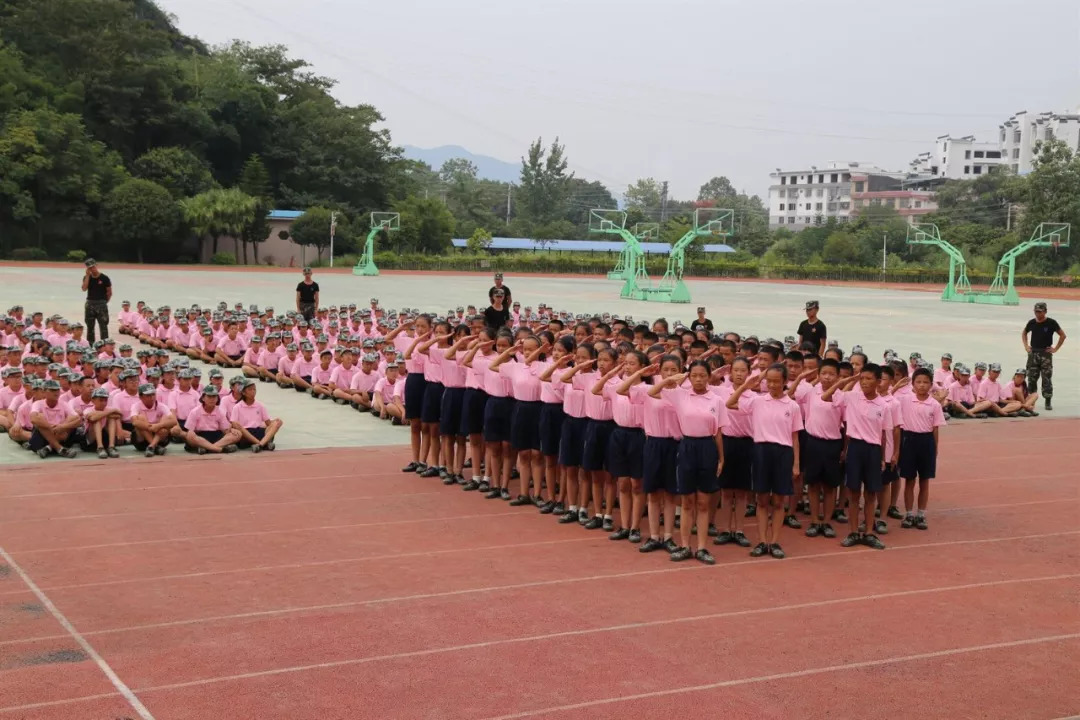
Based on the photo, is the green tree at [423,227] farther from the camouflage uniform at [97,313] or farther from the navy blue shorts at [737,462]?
the navy blue shorts at [737,462]

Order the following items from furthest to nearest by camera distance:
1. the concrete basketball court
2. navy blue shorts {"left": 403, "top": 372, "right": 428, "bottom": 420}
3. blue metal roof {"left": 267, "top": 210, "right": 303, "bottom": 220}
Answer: blue metal roof {"left": 267, "top": 210, "right": 303, "bottom": 220}, the concrete basketball court, navy blue shorts {"left": 403, "top": 372, "right": 428, "bottom": 420}

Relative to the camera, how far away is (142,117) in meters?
64.9

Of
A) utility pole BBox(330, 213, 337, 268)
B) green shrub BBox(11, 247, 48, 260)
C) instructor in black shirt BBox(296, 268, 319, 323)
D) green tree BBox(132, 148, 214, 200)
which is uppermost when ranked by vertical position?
green tree BBox(132, 148, 214, 200)

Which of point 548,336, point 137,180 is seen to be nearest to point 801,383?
point 548,336

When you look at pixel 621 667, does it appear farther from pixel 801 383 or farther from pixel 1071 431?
pixel 1071 431

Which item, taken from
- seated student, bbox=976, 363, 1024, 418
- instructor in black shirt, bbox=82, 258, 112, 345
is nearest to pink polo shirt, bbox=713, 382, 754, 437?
seated student, bbox=976, 363, 1024, 418

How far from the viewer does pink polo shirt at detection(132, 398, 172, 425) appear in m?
Answer: 11.1

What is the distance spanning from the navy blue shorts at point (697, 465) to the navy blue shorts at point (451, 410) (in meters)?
2.81

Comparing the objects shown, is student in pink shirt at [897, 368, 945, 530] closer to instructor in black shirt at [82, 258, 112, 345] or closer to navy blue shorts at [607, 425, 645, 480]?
navy blue shorts at [607, 425, 645, 480]

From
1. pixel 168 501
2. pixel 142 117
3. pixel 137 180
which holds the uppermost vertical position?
pixel 142 117

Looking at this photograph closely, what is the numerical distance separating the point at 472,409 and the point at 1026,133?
124 metres

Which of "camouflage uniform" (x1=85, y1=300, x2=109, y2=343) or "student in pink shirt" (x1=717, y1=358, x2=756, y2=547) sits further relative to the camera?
"camouflage uniform" (x1=85, y1=300, x2=109, y2=343)

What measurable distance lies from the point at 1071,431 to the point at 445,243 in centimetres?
5723

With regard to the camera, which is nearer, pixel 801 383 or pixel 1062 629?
pixel 1062 629
